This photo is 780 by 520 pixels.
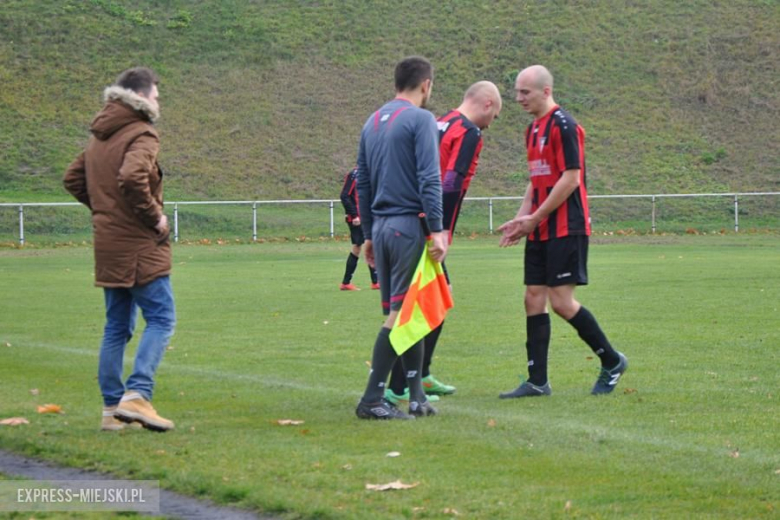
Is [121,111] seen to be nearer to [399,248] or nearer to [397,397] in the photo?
[399,248]

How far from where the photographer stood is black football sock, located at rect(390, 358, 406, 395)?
347 inches

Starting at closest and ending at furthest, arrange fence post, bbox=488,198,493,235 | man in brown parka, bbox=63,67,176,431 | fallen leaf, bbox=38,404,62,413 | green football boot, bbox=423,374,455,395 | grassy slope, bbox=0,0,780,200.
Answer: man in brown parka, bbox=63,67,176,431, fallen leaf, bbox=38,404,62,413, green football boot, bbox=423,374,455,395, fence post, bbox=488,198,493,235, grassy slope, bbox=0,0,780,200

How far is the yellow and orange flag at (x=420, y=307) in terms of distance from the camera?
Result: 792cm

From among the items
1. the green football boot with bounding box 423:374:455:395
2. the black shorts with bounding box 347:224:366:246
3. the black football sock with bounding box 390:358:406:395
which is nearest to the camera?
the black football sock with bounding box 390:358:406:395

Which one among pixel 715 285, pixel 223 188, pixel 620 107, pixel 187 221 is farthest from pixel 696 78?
pixel 715 285

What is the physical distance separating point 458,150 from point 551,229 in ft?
2.58

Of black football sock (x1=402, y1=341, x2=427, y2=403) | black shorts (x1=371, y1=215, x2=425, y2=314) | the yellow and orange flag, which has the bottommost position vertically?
black football sock (x1=402, y1=341, x2=427, y2=403)

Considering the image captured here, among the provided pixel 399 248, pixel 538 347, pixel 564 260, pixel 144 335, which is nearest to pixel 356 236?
pixel 538 347

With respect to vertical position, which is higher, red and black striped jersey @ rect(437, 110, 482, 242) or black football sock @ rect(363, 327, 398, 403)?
red and black striped jersey @ rect(437, 110, 482, 242)

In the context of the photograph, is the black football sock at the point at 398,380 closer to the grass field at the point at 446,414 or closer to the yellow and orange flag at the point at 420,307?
the grass field at the point at 446,414

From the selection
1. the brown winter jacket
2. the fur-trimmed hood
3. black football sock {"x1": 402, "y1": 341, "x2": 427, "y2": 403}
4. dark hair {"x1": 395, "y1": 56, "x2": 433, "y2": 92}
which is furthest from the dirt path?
dark hair {"x1": 395, "y1": 56, "x2": 433, "y2": 92}

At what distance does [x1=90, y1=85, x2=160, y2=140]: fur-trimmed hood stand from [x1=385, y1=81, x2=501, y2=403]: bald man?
199 cm

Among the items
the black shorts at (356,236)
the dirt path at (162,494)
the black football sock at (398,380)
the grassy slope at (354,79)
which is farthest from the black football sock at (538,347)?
the grassy slope at (354,79)

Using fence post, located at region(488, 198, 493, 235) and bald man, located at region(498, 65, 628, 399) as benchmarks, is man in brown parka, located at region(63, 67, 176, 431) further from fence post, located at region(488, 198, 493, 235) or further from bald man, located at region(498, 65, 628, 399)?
fence post, located at region(488, 198, 493, 235)
